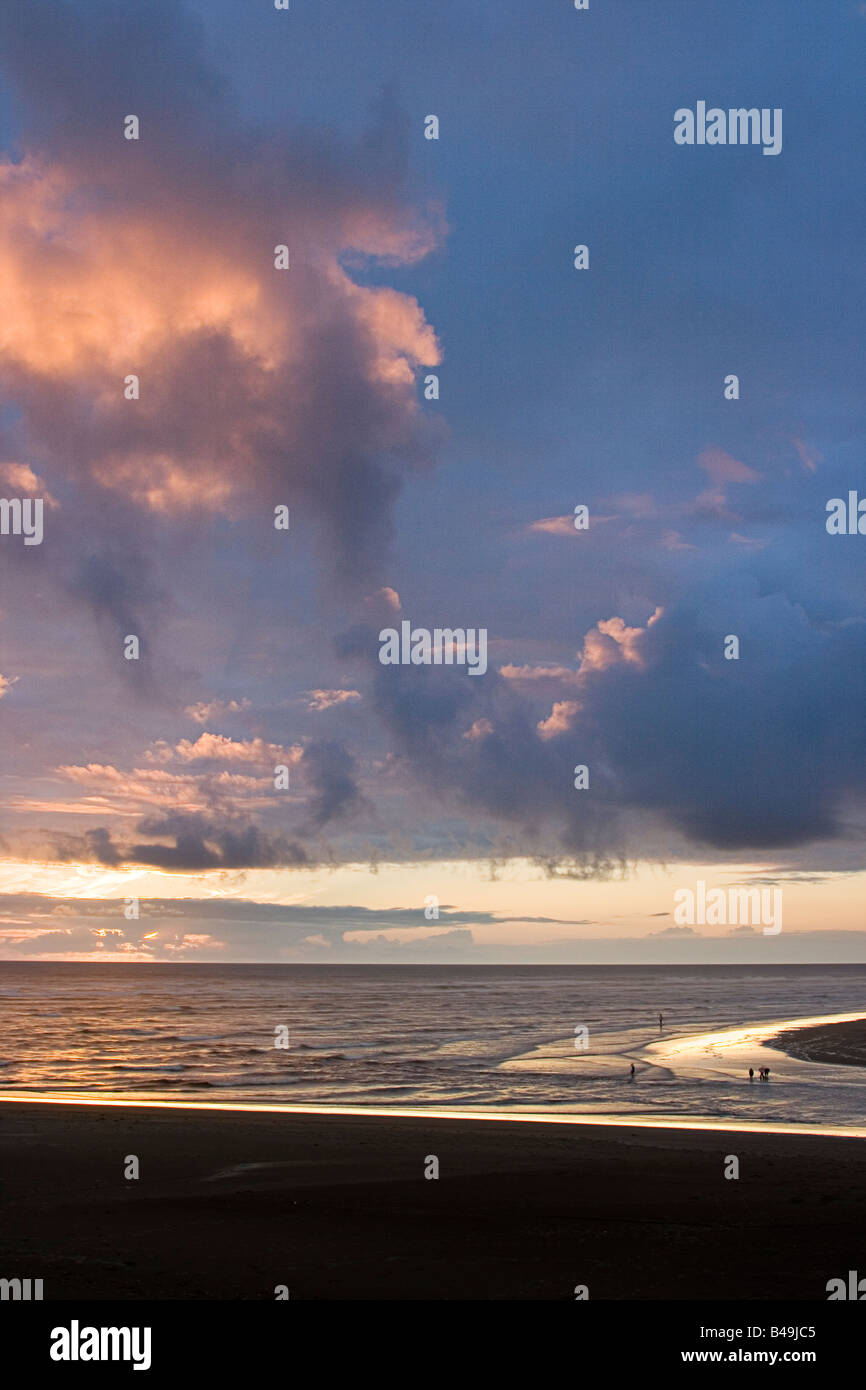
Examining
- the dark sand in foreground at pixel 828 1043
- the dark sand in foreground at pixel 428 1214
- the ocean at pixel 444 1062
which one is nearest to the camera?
the dark sand in foreground at pixel 428 1214

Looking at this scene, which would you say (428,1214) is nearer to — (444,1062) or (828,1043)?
(444,1062)

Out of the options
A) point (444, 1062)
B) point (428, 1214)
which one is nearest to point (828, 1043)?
point (444, 1062)

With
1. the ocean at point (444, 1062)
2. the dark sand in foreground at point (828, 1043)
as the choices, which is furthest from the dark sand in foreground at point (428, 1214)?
the dark sand in foreground at point (828, 1043)

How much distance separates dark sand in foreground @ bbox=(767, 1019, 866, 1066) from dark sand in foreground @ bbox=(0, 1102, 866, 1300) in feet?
106

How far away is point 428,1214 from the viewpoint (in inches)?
736

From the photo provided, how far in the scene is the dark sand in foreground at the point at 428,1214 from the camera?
14414 mm

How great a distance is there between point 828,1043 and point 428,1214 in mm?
56526

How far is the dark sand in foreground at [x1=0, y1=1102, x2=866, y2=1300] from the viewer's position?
14.4m

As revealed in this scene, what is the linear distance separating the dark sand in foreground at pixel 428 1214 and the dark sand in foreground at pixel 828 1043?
32.3m

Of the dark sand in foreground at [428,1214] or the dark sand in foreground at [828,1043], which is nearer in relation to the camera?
the dark sand in foreground at [428,1214]

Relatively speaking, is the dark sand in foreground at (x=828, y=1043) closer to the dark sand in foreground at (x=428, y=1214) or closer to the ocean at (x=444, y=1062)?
the ocean at (x=444, y=1062)
